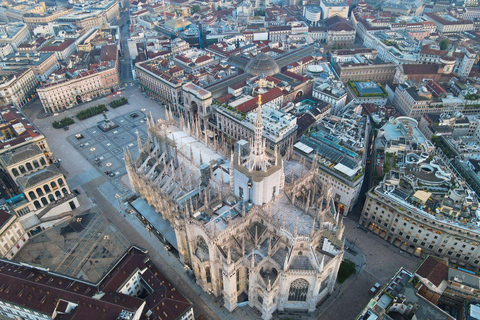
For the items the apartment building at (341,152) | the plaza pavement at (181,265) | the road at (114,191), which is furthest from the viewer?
the apartment building at (341,152)

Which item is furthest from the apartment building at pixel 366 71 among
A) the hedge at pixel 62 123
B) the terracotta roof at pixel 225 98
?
the hedge at pixel 62 123

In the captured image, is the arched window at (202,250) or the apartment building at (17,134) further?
the apartment building at (17,134)

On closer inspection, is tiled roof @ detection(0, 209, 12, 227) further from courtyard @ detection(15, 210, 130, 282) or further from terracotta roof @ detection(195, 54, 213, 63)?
terracotta roof @ detection(195, 54, 213, 63)

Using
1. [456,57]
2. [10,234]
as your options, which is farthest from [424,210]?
[456,57]

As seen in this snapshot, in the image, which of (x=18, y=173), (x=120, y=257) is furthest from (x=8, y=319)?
(x=18, y=173)

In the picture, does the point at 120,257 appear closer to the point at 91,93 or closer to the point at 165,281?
the point at 165,281

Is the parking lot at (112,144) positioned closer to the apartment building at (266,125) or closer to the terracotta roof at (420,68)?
the apartment building at (266,125)
